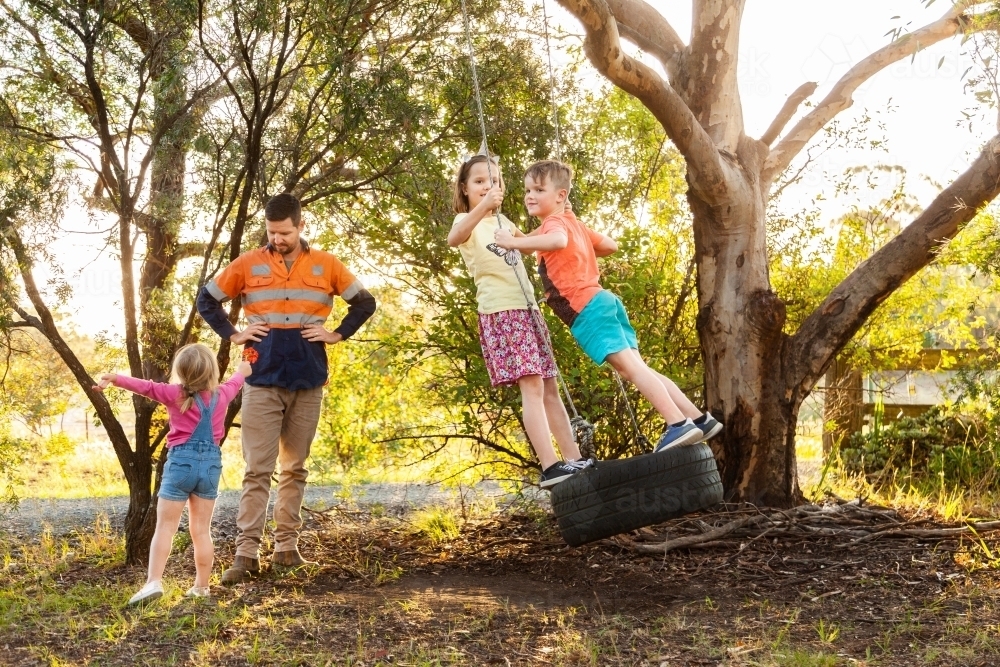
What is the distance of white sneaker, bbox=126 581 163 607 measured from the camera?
15.2 ft

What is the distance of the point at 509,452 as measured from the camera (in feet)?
Result: 20.9

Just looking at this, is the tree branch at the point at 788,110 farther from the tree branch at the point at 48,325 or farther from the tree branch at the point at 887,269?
the tree branch at the point at 48,325

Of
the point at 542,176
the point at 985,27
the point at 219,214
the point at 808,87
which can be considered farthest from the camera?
the point at 808,87

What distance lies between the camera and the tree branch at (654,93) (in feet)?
16.7

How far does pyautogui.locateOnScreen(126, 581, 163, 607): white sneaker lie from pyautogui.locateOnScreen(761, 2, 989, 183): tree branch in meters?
4.44

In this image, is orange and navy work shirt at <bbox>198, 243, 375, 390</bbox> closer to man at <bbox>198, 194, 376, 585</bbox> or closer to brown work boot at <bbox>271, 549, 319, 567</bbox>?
man at <bbox>198, 194, 376, 585</bbox>

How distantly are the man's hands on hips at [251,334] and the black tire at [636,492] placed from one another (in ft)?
6.06

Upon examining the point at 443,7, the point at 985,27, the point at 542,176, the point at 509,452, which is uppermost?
the point at 443,7

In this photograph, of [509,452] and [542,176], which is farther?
[509,452]

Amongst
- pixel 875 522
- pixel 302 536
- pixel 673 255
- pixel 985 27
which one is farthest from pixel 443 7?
pixel 875 522

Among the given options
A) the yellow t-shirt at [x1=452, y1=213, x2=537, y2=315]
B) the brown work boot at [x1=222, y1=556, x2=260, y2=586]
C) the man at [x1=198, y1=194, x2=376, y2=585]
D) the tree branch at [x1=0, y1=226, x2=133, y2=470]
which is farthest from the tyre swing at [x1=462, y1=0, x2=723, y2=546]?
the tree branch at [x1=0, y1=226, x2=133, y2=470]

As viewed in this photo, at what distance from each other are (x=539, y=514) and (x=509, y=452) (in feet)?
1.56

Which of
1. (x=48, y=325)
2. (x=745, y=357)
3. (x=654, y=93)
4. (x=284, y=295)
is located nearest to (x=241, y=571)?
(x=284, y=295)

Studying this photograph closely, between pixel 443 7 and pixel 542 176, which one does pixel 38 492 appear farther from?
pixel 542 176
